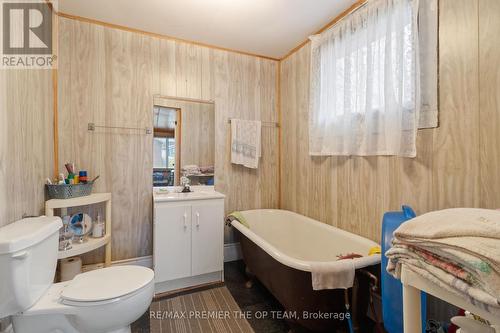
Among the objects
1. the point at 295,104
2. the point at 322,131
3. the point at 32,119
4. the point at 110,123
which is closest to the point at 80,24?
the point at 110,123

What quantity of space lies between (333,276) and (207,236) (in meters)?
1.25

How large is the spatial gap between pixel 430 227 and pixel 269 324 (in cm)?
141

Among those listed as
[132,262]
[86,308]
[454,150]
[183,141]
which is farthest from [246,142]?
[86,308]

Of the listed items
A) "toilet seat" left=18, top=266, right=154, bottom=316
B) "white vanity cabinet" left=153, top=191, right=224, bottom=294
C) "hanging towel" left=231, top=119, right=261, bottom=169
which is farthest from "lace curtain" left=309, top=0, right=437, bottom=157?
"toilet seat" left=18, top=266, right=154, bottom=316

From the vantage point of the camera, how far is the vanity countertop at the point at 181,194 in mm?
2099

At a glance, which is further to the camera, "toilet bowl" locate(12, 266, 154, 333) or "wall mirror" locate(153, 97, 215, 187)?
"wall mirror" locate(153, 97, 215, 187)

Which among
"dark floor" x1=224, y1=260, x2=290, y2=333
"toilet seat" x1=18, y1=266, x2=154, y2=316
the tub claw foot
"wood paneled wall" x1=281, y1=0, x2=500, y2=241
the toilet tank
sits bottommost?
"dark floor" x1=224, y1=260, x2=290, y2=333

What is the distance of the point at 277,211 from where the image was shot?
268 centimetres

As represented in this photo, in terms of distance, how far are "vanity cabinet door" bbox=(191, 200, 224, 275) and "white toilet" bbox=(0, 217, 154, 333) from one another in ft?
2.61

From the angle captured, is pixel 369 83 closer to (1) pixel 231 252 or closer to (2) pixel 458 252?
(2) pixel 458 252

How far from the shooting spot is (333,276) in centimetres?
128

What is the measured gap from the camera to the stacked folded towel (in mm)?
519

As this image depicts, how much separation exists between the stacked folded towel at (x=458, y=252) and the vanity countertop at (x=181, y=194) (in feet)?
5.59

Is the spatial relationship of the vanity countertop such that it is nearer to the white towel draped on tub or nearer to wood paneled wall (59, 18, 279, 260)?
wood paneled wall (59, 18, 279, 260)
